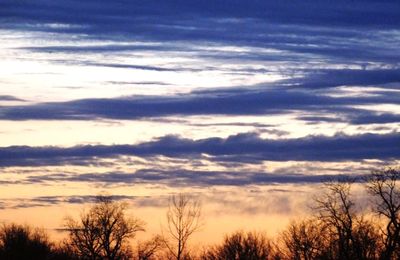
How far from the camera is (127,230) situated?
4692 inches

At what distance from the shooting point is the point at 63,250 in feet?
447

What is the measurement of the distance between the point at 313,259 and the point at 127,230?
2500cm

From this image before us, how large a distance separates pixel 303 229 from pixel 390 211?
38.1 metres

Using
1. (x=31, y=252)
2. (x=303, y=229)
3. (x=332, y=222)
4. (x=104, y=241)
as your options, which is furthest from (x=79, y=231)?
(x=332, y=222)

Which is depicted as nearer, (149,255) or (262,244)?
(149,255)

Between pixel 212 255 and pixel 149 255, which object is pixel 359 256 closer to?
pixel 149 255

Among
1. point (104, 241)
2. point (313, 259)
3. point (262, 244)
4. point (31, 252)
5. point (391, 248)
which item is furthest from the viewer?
point (262, 244)

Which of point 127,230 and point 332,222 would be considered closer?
point 332,222

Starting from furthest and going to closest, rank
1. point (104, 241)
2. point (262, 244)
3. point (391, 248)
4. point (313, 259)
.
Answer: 1. point (262, 244)
2. point (104, 241)
3. point (313, 259)
4. point (391, 248)

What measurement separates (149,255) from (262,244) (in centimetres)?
2554

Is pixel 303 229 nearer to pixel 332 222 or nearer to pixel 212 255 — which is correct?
pixel 212 255

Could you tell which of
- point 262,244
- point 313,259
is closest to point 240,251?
point 262,244

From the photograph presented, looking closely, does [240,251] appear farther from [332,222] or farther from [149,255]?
[332,222]

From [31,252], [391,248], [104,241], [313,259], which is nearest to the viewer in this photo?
[391,248]
